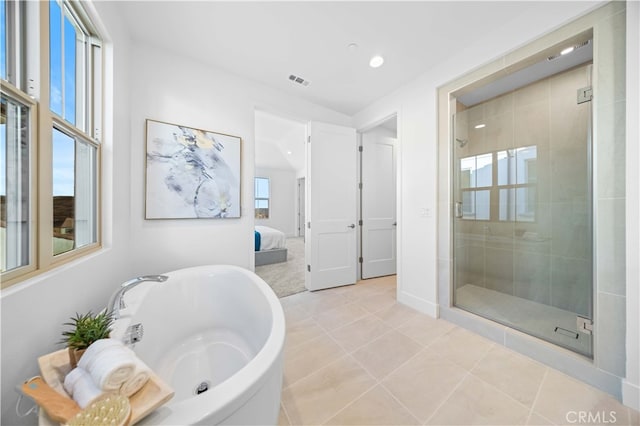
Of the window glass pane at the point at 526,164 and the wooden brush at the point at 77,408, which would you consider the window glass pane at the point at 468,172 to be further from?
the wooden brush at the point at 77,408

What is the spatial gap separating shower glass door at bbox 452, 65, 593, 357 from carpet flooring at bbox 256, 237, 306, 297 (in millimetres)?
1929

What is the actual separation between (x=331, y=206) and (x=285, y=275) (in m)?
1.43

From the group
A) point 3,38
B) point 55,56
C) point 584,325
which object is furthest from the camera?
point 584,325

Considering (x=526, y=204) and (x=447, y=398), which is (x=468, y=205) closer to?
(x=526, y=204)

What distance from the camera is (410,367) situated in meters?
1.44

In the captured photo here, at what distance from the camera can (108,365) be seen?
599 mm

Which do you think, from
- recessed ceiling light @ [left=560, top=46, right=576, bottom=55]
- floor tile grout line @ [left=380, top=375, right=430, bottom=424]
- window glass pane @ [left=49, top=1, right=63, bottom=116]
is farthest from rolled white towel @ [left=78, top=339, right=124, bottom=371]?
recessed ceiling light @ [left=560, top=46, right=576, bottom=55]

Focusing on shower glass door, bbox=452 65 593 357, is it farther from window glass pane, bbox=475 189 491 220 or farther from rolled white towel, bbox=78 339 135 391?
rolled white towel, bbox=78 339 135 391

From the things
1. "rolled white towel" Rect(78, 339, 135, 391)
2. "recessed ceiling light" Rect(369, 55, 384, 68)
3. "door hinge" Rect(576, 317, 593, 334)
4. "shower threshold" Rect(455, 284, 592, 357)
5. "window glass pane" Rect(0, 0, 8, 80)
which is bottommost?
"shower threshold" Rect(455, 284, 592, 357)

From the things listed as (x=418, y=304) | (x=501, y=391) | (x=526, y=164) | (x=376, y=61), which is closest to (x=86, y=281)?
(x=501, y=391)

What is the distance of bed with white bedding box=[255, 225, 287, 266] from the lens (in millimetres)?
3957

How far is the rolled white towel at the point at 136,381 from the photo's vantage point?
58 centimetres

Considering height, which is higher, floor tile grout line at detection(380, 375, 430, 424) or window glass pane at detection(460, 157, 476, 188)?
window glass pane at detection(460, 157, 476, 188)

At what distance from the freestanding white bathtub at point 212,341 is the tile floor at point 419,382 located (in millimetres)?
427
